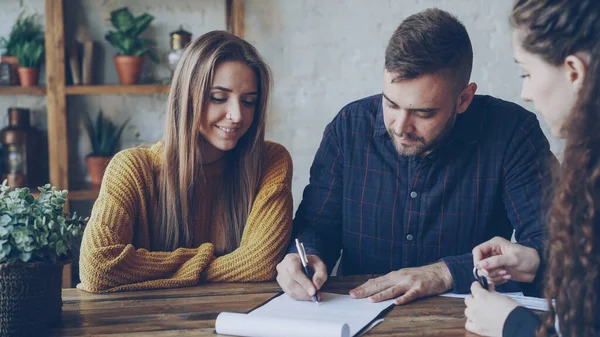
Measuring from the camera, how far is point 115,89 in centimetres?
343

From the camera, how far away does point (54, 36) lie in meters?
3.34

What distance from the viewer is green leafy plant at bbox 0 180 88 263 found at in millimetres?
1405

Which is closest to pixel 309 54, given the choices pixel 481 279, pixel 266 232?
pixel 266 232

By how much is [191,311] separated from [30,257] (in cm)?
38

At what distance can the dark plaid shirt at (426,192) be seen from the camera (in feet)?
6.99

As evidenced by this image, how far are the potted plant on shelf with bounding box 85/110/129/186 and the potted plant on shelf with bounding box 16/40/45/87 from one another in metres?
0.37

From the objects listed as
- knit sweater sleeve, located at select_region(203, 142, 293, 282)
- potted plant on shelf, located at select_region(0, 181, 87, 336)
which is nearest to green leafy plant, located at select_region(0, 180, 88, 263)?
potted plant on shelf, located at select_region(0, 181, 87, 336)

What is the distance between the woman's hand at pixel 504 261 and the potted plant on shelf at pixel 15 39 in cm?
261

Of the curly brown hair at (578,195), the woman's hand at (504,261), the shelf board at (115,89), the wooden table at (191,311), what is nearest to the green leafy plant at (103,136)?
the shelf board at (115,89)

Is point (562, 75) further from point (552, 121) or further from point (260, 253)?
point (260, 253)

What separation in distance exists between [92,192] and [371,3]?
5.56ft

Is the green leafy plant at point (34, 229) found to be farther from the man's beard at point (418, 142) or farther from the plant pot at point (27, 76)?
the plant pot at point (27, 76)

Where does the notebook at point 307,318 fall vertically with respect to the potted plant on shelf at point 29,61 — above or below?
below

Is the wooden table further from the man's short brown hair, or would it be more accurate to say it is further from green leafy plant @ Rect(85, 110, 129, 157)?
green leafy plant @ Rect(85, 110, 129, 157)
